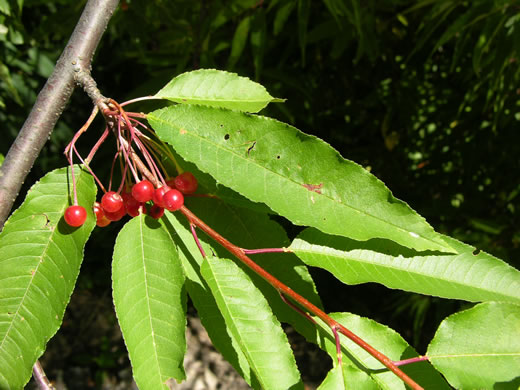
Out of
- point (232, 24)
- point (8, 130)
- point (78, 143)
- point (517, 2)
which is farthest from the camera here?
point (78, 143)

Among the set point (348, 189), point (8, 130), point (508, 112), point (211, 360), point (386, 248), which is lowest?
point (211, 360)

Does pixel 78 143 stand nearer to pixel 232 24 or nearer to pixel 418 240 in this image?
pixel 232 24

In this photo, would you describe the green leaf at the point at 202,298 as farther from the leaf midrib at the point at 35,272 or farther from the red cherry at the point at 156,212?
the leaf midrib at the point at 35,272

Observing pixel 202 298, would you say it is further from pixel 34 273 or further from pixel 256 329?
pixel 34 273

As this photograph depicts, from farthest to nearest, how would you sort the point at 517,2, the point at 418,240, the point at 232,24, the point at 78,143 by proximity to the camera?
the point at 78,143, the point at 232,24, the point at 517,2, the point at 418,240

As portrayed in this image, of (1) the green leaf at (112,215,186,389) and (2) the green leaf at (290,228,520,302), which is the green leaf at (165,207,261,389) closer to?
(1) the green leaf at (112,215,186,389)

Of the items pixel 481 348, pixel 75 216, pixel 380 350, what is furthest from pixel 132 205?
pixel 481 348

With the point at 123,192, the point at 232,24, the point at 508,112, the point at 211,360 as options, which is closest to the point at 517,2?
the point at 508,112
